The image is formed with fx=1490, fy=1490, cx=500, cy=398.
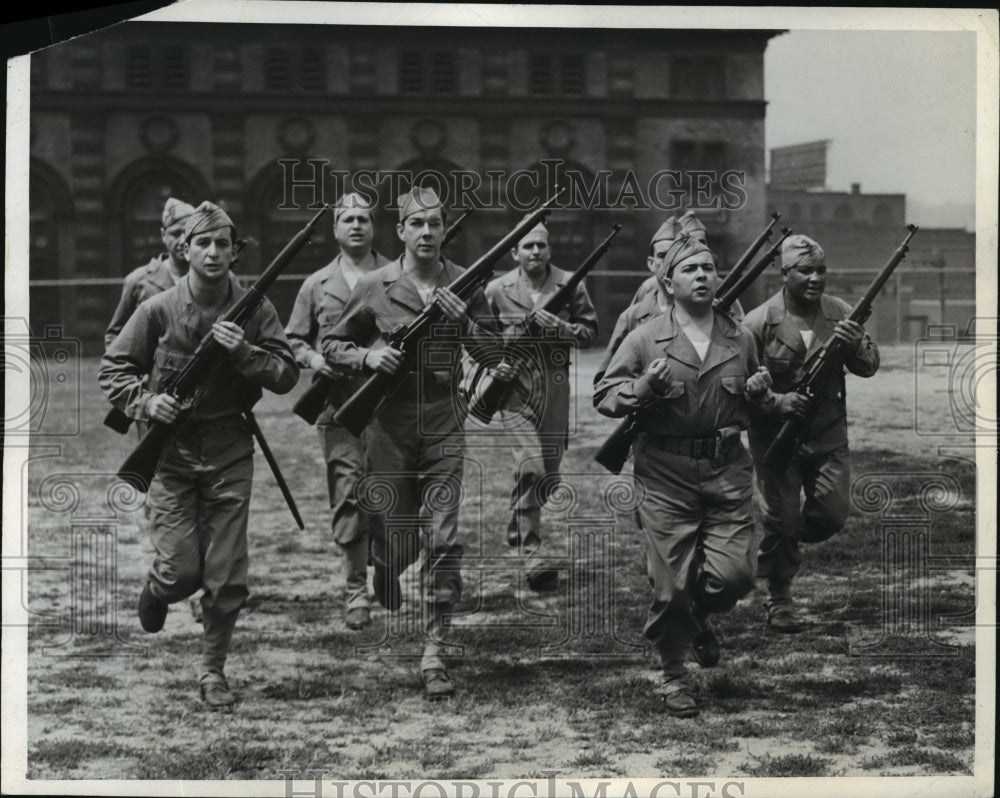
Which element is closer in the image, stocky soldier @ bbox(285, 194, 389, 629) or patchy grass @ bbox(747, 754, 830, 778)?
patchy grass @ bbox(747, 754, 830, 778)

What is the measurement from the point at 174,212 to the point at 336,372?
4.36ft

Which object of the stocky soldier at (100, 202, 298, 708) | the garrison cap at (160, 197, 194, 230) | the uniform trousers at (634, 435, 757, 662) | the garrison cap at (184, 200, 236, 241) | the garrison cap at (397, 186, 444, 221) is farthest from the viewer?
the garrison cap at (160, 197, 194, 230)

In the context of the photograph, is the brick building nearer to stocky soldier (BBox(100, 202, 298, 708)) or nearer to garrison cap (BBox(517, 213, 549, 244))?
garrison cap (BBox(517, 213, 549, 244))

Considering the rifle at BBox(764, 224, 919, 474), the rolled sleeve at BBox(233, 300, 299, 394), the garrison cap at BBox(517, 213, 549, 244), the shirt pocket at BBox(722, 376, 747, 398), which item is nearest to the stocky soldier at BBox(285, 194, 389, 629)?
the rolled sleeve at BBox(233, 300, 299, 394)

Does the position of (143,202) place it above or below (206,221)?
above

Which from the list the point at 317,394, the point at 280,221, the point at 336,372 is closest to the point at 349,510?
the point at 317,394

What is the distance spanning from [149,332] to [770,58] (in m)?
3.90

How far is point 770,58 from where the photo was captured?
8.73 m

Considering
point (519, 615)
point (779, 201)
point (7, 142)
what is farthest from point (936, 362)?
point (7, 142)

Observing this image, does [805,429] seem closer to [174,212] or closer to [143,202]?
[174,212]

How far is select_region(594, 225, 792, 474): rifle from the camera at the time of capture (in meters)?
8.18

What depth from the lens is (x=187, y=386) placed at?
791 cm

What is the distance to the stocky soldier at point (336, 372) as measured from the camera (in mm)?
8422

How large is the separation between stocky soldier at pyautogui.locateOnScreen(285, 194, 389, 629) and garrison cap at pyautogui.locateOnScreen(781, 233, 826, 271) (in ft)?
7.47
